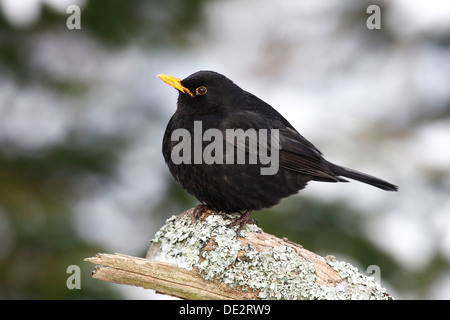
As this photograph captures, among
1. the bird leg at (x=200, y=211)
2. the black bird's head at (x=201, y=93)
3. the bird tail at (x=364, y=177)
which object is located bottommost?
the bird leg at (x=200, y=211)

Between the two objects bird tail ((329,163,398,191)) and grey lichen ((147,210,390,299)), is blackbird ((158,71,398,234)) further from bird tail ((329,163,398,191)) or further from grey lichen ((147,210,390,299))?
grey lichen ((147,210,390,299))

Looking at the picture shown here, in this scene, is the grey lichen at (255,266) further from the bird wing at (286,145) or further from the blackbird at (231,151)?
the bird wing at (286,145)

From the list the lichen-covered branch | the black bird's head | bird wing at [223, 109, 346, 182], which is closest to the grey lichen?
the lichen-covered branch

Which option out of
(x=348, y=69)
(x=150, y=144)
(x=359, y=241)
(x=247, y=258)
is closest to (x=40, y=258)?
(x=150, y=144)

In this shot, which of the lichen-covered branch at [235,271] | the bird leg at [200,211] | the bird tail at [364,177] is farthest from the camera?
the bird tail at [364,177]

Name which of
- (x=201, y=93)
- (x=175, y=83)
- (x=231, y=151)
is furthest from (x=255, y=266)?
(x=175, y=83)

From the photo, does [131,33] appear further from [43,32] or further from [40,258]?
[40,258]

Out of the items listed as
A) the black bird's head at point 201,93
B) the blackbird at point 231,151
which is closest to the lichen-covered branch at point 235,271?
the blackbird at point 231,151
